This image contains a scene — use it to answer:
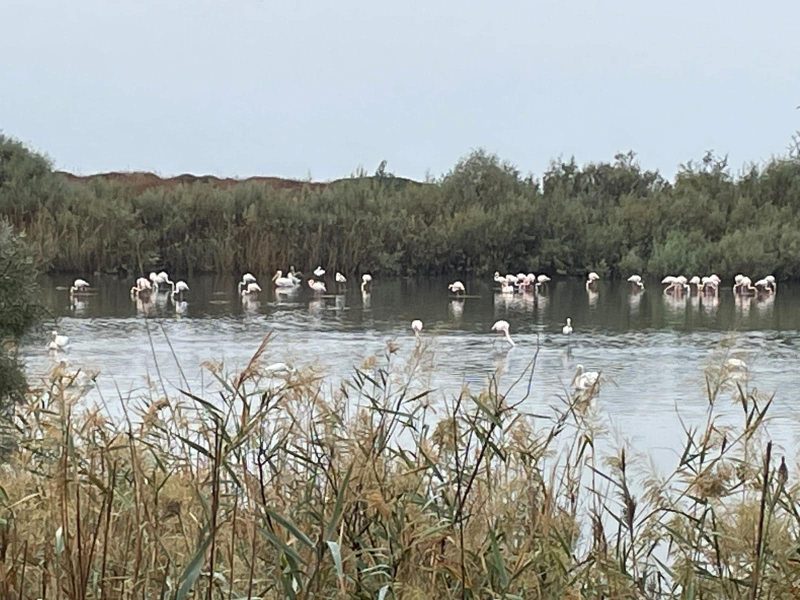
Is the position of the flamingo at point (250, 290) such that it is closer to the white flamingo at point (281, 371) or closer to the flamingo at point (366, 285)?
the flamingo at point (366, 285)

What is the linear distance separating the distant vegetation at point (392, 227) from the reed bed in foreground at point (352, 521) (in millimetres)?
21457

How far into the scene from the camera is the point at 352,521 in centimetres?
252

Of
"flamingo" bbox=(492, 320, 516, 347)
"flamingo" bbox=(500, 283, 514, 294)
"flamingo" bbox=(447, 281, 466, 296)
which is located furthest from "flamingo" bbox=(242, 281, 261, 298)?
"flamingo" bbox=(492, 320, 516, 347)

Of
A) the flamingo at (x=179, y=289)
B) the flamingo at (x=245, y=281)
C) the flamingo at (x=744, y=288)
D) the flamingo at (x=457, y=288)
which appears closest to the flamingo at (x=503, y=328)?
the flamingo at (x=457, y=288)

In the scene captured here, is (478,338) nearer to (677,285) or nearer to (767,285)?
(677,285)

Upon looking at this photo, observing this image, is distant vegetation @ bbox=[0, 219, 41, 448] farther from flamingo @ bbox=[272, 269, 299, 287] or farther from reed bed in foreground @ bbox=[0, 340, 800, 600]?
flamingo @ bbox=[272, 269, 299, 287]

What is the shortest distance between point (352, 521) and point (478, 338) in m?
11.1

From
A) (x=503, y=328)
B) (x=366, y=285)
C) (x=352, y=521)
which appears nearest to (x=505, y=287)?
(x=366, y=285)

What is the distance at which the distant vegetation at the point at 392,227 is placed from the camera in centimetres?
2555

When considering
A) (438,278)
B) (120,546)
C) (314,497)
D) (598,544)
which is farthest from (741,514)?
(438,278)

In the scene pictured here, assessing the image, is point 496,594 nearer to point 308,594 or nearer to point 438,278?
point 308,594

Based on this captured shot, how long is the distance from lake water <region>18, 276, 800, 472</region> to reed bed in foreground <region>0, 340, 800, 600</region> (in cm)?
49

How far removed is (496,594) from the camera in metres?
2.28

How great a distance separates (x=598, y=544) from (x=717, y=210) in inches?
1068
